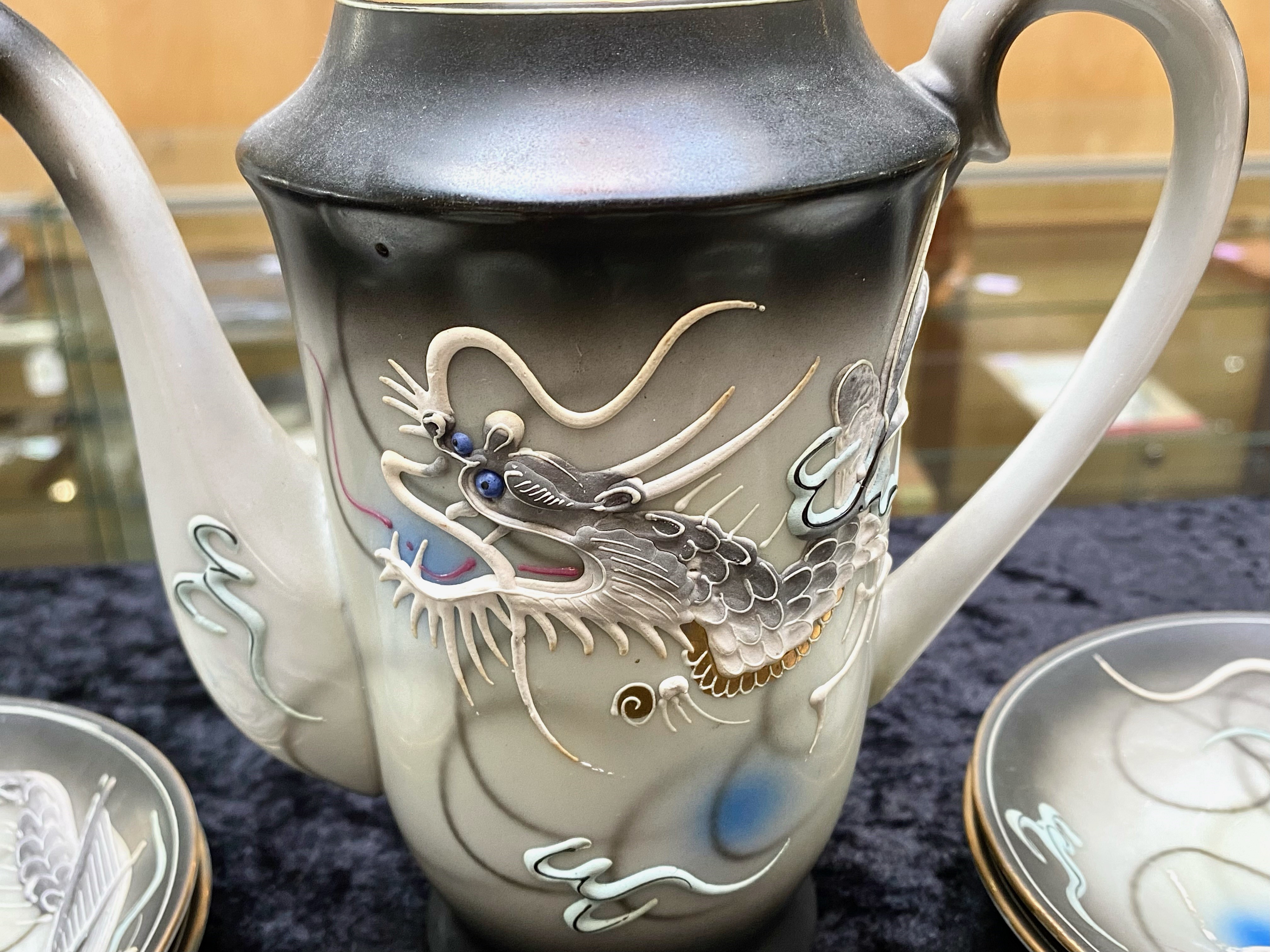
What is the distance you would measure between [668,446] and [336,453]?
0.44 feet

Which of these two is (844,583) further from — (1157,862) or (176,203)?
(176,203)

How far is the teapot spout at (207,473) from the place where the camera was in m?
0.40

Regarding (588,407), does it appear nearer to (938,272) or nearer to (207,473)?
(207,473)

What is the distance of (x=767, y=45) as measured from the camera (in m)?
0.36

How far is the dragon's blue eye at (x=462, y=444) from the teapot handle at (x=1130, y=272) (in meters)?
0.21

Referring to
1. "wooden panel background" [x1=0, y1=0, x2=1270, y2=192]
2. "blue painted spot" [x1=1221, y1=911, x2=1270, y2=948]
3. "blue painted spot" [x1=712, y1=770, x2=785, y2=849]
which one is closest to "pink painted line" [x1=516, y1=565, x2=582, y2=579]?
"blue painted spot" [x1=712, y1=770, x2=785, y2=849]

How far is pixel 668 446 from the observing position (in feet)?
1.19

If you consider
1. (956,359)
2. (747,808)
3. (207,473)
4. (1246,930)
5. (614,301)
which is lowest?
(956,359)

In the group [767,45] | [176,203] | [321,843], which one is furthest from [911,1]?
[321,843]

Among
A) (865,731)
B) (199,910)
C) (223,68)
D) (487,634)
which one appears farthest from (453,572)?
(223,68)

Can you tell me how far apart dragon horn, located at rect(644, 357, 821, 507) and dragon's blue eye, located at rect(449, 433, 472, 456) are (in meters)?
0.06

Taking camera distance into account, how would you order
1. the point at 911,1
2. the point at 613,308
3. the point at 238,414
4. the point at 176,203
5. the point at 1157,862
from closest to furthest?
1. the point at 613,308
2. the point at 238,414
3. the point at 1157,862
4. the point at 176,203
5. the point at 911,1

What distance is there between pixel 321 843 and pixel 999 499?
0.39 m

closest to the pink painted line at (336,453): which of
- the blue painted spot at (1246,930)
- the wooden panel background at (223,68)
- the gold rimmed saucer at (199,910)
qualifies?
the gold rimmed saucer at (199,910)
